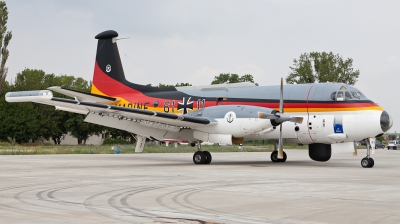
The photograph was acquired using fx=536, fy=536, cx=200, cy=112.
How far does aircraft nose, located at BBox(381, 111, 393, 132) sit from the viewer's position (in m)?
22.8

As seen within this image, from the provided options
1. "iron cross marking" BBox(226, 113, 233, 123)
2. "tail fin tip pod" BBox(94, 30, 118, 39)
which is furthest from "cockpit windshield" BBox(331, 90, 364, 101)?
"tail fin tip pod" BBox(94, 30, 118, 39)

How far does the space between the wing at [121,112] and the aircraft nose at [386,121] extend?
7.19 meters

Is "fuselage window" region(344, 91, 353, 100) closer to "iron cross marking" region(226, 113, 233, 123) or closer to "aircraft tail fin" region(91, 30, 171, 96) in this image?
"iron cross marking" region(226, 113, 233, 123)

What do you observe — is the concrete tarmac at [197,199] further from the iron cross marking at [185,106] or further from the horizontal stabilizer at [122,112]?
the iron cross marking at [185,106]

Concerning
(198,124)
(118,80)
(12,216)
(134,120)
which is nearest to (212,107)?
(198,124)

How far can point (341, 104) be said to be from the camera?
77.4ft

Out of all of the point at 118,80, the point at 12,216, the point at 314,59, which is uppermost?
the point at 314,59

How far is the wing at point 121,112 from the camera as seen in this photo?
22.2 metres

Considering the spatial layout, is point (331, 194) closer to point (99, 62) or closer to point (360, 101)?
point (360, 101)

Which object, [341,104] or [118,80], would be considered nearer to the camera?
[341,104]

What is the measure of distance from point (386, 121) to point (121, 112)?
37.9ft

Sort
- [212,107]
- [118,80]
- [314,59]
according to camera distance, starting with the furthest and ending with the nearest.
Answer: [314,59], [118,80], [212,107]

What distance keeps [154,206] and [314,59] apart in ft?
246

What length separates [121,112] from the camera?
946 inches
